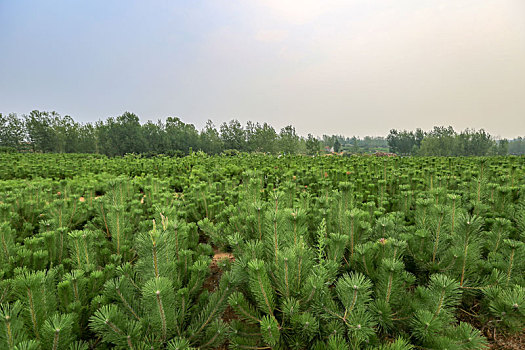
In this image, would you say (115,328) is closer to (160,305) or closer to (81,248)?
(160,305)

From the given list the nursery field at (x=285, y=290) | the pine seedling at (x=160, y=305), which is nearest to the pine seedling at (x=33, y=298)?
the nursery field at (x=285, y=290)

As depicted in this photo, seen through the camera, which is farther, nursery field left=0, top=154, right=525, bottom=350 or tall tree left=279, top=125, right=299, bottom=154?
tall tree left=279, top=125, right=299, bottom=154

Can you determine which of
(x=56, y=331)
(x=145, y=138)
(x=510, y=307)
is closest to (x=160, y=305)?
(x=56, y=331)

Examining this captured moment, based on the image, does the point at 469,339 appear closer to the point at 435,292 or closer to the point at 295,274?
the point at 435,292

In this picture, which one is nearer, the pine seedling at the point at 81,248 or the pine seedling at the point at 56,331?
the pine seedling at the point at 56,331

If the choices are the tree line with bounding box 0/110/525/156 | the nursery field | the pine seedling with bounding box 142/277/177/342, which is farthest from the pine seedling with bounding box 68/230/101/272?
the tree line with bounding box 0/110/525/156

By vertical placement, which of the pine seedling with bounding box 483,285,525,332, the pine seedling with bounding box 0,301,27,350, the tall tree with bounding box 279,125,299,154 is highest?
the tall tree with bounding box 279,125,299,154

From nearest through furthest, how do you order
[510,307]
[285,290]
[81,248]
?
[510,307], [285,290], [81,248]

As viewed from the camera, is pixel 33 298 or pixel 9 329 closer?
pixel 9 329

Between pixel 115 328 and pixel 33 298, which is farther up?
pixel 33 298

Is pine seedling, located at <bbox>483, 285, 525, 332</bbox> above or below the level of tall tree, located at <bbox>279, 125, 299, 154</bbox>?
below

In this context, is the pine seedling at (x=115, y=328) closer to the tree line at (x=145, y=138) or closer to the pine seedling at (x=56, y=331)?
the pine seedling at (x=56, y=331)

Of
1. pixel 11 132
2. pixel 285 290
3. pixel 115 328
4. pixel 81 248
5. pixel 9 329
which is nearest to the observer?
pixel 9 329

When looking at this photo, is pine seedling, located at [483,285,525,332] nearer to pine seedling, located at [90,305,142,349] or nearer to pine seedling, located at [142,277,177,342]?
pine seedling, located at [142,277,177,342]
